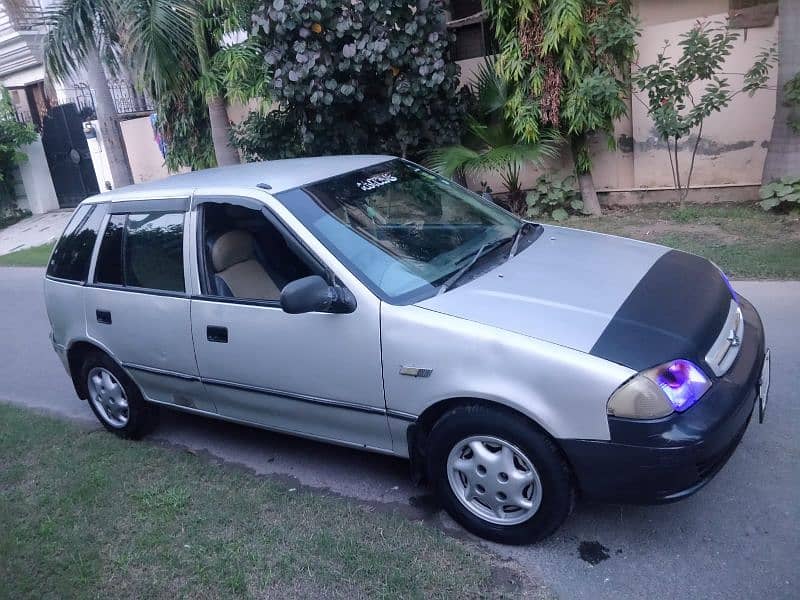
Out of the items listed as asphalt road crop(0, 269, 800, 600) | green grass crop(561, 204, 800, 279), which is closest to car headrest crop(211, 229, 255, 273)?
asphalt road crop(0, 269, 800, 600)

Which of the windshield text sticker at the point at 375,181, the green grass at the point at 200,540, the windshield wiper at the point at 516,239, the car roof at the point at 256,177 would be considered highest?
the car roof at the point at 256,177

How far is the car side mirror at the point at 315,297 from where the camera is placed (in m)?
3.34

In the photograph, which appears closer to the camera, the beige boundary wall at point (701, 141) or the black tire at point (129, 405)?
the black tire at point (129, 405)

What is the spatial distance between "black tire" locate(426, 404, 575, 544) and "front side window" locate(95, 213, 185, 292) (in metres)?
1.89

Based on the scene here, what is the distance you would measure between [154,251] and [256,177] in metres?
0.83

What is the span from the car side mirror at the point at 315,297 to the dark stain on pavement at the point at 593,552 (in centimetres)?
155

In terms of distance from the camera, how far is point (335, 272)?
139 inches

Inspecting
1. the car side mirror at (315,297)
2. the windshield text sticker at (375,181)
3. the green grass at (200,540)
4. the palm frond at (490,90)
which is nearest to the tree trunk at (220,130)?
the palm frond at (490,90)

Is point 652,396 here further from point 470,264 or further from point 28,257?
point 28,257

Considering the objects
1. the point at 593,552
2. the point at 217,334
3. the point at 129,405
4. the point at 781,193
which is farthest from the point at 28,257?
the point at 593,552

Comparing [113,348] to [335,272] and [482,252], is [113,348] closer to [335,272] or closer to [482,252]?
[335,272]

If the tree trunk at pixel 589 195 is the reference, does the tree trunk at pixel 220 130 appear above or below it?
above

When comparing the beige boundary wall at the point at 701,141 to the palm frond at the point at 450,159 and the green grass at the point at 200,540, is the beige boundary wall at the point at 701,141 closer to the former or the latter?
the palm frond at the point at 450,159

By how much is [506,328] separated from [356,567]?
1287mm
